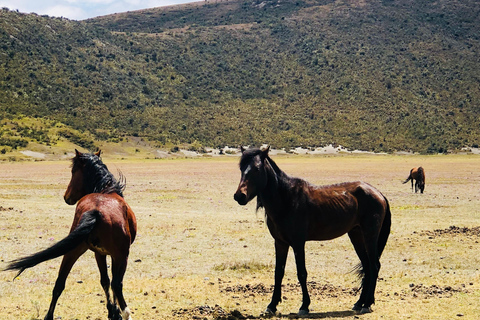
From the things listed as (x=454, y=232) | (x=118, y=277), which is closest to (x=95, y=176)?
(x=118, y=277)

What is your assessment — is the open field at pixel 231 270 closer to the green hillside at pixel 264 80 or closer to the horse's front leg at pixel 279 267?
the horse's front leg at pixel 279 267

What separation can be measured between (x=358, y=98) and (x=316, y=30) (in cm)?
3822

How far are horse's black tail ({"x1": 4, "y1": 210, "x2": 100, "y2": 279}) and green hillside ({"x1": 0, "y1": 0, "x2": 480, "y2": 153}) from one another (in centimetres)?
7952

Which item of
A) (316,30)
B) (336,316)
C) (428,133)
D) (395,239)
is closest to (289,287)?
(336,316)

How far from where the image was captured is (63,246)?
7.03m

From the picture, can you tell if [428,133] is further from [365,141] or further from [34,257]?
[34,257]

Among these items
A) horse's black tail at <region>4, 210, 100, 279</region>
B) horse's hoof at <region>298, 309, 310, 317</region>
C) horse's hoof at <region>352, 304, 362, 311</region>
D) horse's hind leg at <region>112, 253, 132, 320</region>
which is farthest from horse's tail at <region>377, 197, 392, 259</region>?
horse's black tail at <region>4, 210, 100, 279</region>

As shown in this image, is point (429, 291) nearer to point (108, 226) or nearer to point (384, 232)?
point (384, 232)

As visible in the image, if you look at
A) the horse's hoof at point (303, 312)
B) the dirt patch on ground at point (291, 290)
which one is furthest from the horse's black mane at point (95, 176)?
the horse's hoof at point (303, 312)

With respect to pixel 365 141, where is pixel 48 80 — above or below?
above

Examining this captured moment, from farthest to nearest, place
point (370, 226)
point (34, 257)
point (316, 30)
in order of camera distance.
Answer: point (316, 30), point (370, 226), point (34, 257)

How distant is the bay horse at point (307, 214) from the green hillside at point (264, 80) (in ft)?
261

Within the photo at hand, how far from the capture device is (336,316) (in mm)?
8336

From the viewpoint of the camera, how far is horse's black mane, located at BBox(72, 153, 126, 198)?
8602mm
